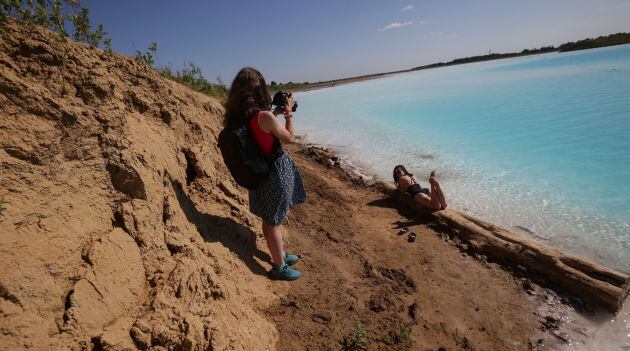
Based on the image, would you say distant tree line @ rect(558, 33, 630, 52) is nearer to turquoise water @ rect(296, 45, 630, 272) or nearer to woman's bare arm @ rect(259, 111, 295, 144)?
turquoise water @ rect(296, 45, 630, 272)

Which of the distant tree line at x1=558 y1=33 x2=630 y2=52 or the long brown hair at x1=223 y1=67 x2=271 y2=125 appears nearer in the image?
the long brown hair at x1=223 y1=67 x2=271 y2=125

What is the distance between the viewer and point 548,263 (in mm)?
3686

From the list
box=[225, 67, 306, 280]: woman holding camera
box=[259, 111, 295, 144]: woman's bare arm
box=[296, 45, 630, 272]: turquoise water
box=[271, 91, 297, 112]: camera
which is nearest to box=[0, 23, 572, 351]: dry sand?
box=[225, 67, 306, 280]: woman holding camera

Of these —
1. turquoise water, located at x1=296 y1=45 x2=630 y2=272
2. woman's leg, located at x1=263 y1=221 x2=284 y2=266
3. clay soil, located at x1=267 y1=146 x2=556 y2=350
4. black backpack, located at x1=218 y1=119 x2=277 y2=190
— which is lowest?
turquoise water, located at x1=296 y1=45 x2=630 y2=272

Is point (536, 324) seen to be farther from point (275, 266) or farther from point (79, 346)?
point (79, 346)

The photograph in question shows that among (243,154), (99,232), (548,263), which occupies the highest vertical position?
(243,154)

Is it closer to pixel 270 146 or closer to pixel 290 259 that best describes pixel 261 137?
pixel 270 146

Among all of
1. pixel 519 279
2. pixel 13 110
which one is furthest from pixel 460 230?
pixel 13 110

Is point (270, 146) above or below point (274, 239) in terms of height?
above

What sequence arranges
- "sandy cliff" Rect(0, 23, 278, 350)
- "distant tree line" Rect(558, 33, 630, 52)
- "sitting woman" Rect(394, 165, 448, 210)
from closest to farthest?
"sandy cliff" Rect(0, 23, 278, 350) < "sitting woman" Rect(394, 165, 448, 210) < "distant tree line" Rect(558, 33, 630, 52)

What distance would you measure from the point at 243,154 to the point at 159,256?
97 cm

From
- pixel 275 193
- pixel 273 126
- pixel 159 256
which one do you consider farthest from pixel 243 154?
pixel 159 256

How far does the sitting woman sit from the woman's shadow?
281 cm

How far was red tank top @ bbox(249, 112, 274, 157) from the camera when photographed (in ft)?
8.76
